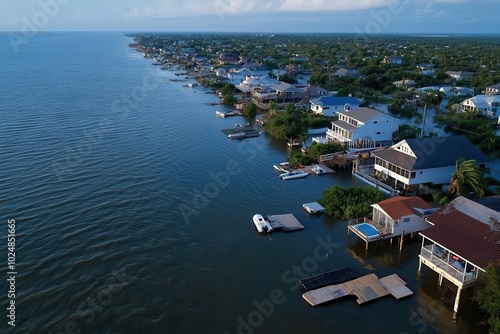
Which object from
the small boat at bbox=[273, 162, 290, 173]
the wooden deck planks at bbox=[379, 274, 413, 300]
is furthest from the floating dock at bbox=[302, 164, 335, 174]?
the wooden deck planks at bbox=[379, 274, 413, 300]

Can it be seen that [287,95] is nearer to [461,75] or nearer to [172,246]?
[172,246]

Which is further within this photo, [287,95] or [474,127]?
[287,95]

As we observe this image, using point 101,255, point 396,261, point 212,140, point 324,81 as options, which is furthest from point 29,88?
point 396,261

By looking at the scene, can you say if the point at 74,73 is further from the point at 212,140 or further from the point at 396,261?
the point at 396,261

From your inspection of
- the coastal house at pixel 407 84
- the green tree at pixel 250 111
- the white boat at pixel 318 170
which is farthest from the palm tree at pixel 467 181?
the coastal house at pixel 407 84

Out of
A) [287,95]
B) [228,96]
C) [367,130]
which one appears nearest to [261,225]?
[367,130]

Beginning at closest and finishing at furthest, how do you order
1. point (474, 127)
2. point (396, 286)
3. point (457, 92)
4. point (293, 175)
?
point (396, 286) → point (293, 175) → point (474, 127) → point (457, 92)

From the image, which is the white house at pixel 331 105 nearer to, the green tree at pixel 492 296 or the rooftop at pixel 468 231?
the rooftop at pixel 468 231
